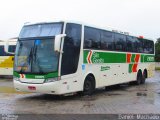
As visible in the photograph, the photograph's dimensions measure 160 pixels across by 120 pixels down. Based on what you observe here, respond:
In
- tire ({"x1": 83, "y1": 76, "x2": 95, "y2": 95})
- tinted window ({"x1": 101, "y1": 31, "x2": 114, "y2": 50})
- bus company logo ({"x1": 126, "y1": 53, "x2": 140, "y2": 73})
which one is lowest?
tire ({"x1": 83, "y1": 76, "x2": 95, "y2": 95})

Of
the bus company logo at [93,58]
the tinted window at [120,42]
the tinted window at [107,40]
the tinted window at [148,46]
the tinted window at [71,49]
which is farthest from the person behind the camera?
the tinted window at [148,46]

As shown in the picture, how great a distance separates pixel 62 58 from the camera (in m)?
14.5

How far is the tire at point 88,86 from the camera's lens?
16328 millimetres

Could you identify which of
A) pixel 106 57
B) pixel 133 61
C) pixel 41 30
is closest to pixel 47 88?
pixel 41 30

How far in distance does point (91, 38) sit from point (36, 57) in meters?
3.18

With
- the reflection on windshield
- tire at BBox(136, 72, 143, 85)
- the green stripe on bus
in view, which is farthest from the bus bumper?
tire at BBox(136, 72, 143, 85)

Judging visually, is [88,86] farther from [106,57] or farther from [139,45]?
[139,45]

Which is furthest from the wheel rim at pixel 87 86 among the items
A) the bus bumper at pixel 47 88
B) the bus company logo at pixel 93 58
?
the bus bumper at pixel 47 88

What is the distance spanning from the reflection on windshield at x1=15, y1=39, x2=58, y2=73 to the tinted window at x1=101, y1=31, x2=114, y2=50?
3.96 meters

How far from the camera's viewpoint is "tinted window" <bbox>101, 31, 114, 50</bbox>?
18.0m

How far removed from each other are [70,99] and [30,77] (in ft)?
6.61

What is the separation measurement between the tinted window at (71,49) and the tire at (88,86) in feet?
4.22

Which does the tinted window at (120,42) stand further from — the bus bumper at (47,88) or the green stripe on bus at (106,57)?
the bus bumper at (47,88)

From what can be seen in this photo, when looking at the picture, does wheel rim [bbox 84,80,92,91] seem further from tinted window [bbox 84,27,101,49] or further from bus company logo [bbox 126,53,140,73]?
bus company logo [bbox 126,53,140,73]
